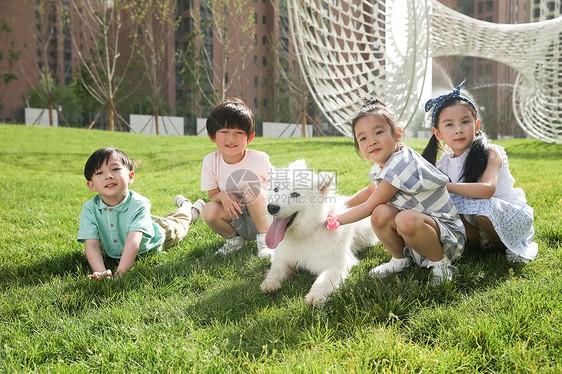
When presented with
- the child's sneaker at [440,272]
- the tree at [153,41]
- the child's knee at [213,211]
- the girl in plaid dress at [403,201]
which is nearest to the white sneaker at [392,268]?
the girl in plaid dress at [403,201]

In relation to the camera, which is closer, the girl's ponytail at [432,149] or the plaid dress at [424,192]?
the plaid dress at [424,192]

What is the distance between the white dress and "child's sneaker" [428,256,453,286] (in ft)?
1.21

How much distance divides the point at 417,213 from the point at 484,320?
59cm

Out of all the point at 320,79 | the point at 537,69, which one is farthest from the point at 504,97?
the point at 320,79

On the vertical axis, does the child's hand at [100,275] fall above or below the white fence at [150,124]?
below

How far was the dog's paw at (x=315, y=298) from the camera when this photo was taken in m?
1.92

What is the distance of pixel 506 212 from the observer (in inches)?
90.0

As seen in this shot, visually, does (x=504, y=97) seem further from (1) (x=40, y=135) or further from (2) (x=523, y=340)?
(1) (x=40, y=135)

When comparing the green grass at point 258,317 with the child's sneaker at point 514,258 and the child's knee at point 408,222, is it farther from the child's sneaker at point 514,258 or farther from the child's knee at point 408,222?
the child's knee at point 408,222

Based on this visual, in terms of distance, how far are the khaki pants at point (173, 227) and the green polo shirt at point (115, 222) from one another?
29cm

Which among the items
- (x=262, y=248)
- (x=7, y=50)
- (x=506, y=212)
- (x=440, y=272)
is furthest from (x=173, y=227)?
(x=7, y=50)

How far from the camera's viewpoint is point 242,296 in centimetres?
205

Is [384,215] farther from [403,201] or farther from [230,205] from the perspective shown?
[230,205]

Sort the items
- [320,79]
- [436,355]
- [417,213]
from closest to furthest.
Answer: [436,355]
[417,213]
[320,79]
